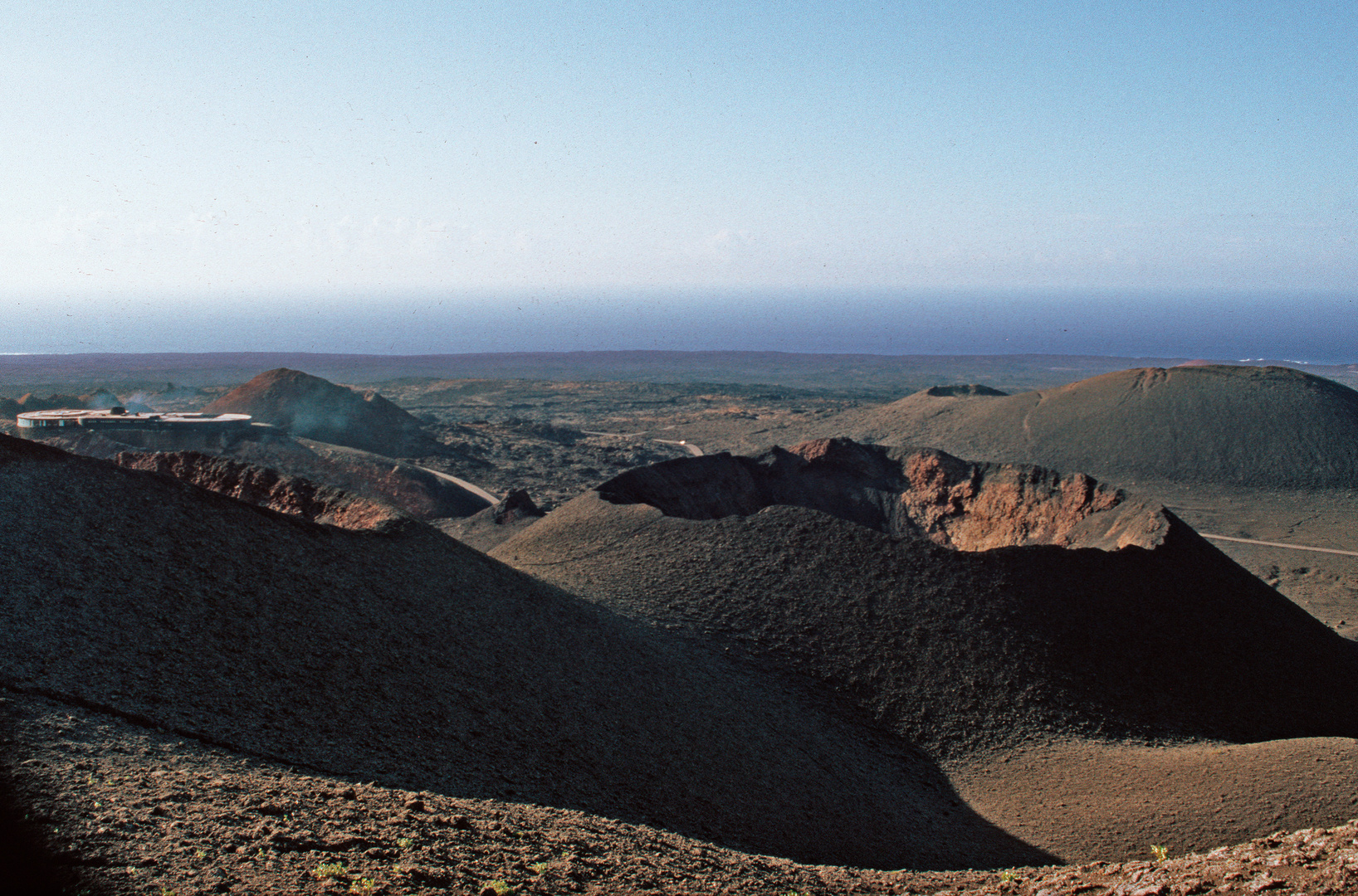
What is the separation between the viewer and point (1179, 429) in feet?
140

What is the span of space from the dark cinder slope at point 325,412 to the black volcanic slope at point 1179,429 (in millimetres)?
26734

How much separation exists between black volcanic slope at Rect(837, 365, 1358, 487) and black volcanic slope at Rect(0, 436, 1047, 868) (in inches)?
1321

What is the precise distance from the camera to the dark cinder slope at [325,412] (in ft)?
151

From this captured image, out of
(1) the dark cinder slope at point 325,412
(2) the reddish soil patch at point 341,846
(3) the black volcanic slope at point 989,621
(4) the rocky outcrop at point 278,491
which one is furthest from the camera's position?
(1) the dark cinder slope at point 325,412

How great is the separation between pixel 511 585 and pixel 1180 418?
40597 mm

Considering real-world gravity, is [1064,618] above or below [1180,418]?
below

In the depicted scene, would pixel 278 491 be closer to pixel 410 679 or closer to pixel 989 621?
pixel 410 679

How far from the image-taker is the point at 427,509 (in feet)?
106

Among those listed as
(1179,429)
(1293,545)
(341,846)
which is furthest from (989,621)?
(1179,429)

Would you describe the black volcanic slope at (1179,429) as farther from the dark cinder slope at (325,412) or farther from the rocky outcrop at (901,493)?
the dark cinder slope at (325,412)

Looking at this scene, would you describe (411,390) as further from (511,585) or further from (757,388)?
(511,585)

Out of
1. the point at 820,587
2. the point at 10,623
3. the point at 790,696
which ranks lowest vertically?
the point at 790,696

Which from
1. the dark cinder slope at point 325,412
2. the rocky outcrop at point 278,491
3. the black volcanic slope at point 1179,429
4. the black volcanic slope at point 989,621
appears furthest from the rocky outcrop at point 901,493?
the dark cinder slope at point 325,412

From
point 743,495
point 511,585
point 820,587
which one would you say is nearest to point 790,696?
point 820,587
